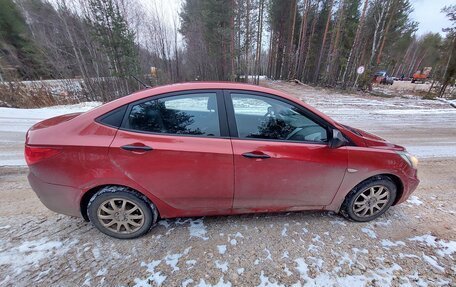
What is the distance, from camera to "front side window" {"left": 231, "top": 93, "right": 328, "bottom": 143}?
86.0 inches

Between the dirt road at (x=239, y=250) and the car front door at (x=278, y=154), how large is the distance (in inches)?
17.0

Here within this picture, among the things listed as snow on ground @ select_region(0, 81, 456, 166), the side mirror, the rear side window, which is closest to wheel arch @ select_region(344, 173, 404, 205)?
the side mirror

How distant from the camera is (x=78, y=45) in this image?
1293 cm

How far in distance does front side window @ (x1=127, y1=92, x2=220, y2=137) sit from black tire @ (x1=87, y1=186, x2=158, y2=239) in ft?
2.35

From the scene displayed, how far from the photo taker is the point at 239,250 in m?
2.23

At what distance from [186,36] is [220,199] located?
70.6 feet

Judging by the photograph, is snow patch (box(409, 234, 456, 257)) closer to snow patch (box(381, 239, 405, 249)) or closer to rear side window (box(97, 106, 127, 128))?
snow patch (box(381, 239, 405, 249))

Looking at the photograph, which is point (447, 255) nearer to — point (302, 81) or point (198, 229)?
point (198, 229)

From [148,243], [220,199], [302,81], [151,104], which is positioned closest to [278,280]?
[220,199]

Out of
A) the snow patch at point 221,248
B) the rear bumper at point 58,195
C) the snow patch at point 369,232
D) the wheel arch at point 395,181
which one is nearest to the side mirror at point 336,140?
the wheel arch at point 395,181

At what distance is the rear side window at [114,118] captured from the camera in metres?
2.04

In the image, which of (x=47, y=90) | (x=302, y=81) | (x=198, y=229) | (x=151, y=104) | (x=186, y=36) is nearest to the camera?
(x=151, y=104)

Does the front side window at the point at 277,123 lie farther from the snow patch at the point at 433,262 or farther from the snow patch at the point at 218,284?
the snow patch at the point at 433,262

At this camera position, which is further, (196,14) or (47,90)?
(196,14)
